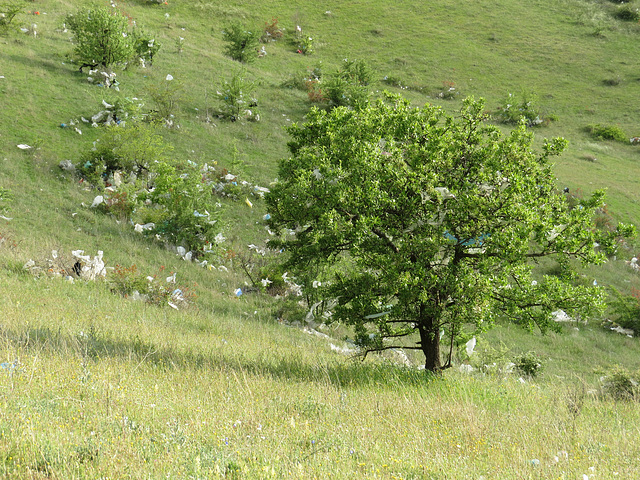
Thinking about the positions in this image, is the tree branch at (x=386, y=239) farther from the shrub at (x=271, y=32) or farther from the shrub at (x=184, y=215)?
the shrub at (x=271, y=32)

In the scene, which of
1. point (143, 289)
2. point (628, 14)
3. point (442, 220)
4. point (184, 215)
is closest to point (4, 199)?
point (184, 215)

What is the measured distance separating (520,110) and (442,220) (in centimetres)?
3745

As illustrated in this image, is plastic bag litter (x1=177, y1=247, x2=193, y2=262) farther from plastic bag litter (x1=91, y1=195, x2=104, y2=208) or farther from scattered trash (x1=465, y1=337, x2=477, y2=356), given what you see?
scattered trash (x1=465, y1=337, x2=477, y2=356)

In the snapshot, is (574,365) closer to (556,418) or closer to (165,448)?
(556,418)

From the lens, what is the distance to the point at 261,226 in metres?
19.2

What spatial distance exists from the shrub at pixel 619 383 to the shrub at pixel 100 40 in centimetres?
2491

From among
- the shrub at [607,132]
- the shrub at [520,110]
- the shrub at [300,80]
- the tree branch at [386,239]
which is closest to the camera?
the tree branch at [386,239]

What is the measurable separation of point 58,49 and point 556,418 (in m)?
30.3

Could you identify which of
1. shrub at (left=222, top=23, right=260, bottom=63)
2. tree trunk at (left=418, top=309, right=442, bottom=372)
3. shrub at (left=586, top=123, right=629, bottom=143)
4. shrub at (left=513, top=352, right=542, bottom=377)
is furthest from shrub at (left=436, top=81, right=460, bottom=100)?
tree trunk at (left=418, top=309, right=442, bottom=372)

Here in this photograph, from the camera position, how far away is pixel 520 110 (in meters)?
39.6

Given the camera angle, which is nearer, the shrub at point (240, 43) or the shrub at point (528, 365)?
the shrub at point (528, 365)

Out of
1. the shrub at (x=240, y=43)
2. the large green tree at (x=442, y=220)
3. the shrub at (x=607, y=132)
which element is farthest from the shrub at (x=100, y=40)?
the shrub at (x=607, y=132)

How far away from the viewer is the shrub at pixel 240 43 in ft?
121

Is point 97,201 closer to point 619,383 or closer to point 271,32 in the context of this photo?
point 619,383
